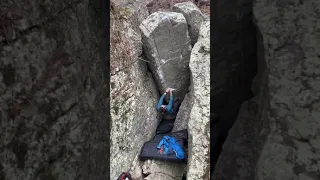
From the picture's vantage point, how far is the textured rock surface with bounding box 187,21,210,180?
5.07m

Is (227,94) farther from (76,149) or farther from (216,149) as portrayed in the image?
(76,149)

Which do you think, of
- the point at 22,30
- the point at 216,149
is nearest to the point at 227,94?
the point at 216,149

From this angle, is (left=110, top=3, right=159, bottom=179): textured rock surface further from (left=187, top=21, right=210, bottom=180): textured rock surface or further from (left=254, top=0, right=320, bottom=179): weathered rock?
(left=254, top=0, right=320, bottom=179): weathered rock

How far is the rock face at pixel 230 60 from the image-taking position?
98 cm

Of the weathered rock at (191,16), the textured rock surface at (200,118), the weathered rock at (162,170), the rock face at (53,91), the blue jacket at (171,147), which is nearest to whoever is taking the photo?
the rock face at (53,91)

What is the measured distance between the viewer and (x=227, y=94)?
1.07 meters

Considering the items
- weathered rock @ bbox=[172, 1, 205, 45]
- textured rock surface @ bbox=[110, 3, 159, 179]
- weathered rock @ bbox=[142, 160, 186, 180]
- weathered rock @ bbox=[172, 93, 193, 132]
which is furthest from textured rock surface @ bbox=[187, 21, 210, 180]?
weathered rock @ bbox=[172, 1, 205, 45]

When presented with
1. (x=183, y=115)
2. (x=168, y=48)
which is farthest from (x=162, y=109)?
(x=168, y=48)

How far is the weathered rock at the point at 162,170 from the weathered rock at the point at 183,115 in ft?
3.51

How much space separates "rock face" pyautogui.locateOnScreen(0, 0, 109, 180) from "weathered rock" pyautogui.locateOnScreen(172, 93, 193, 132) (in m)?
5.29

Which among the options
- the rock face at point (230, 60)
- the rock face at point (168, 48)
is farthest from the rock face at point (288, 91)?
the rock face at point (168, 48)

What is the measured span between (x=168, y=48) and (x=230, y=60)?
5904mm

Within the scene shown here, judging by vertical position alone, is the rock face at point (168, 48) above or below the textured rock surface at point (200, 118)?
above

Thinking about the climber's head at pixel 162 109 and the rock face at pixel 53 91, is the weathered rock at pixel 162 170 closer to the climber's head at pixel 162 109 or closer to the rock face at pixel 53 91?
the climber's head at pixel 162 109
